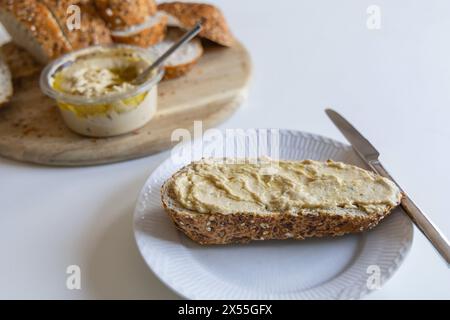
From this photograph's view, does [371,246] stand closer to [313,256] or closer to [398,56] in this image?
[313,256]

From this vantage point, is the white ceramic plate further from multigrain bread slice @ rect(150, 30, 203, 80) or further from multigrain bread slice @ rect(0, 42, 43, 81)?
multigrain bread slice @ rect(0, 42, 43, 81)

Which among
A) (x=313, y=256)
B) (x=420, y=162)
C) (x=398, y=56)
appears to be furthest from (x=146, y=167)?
(x=398, y=56)

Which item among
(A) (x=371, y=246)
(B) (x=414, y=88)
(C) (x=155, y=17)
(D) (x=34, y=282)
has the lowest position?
(D) (x=34, y=282)

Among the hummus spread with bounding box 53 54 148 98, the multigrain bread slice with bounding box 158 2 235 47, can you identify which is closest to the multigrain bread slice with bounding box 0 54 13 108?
the hummus spread with bounding box 53 54 148 98

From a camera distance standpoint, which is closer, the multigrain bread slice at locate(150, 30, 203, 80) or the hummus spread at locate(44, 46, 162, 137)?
the hummus spread at locate(44, 46, 162, 137)

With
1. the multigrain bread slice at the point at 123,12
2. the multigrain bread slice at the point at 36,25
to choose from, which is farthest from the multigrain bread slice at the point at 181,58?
the multigrain bread slice at the point at 36,25

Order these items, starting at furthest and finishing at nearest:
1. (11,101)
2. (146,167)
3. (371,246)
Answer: (11,101) → (146,167) → (371,246)
